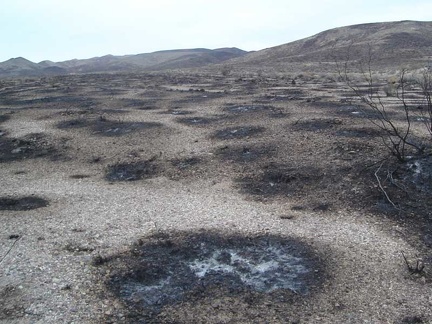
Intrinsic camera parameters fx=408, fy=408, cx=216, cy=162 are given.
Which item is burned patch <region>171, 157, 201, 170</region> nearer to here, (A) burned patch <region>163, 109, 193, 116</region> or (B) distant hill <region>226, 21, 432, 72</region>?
(A) burned patch <region>163, 109, 193, 116</region>

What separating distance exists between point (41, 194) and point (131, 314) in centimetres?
591

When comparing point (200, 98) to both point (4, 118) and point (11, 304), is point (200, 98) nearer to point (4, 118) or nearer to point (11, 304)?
point (4, 118)

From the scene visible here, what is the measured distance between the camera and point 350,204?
9336mm

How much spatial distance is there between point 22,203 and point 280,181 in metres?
6.59

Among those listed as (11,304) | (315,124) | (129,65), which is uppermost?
(129,65)

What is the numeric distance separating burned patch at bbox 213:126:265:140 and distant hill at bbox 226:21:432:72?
31970 mm

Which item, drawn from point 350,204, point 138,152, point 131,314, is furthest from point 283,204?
→ point 138,152

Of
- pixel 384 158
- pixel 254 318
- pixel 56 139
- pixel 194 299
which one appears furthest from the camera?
pixel 56 139

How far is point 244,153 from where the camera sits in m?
13.1

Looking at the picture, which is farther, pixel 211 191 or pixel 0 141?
pixel 0 141

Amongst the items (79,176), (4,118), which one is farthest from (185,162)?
(4,118)

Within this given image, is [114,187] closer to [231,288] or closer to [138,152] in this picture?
[138,152]

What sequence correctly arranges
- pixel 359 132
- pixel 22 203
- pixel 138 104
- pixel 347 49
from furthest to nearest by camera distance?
1. pixel 347 49
2. pixel 138 104
3. pixel 359 132
4. pixel 22 203

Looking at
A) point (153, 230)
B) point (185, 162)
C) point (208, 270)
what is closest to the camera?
point (208, 270)
